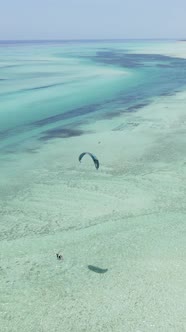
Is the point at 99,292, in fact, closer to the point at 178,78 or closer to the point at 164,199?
the point at 164,199

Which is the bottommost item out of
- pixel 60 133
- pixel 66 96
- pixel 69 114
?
pixel 66 96

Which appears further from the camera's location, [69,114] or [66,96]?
[66,96]

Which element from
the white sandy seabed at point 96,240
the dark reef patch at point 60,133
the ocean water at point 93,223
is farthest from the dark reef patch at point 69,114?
the white sandy seabed at point 96,240

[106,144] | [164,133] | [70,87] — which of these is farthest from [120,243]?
[70,87]

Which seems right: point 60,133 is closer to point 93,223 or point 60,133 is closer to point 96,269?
point 93,223

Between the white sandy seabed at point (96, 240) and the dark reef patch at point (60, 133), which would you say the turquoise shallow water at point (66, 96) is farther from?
the white sandy seabed at point (96, 240)

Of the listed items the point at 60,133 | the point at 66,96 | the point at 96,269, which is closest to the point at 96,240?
the point at 96,269

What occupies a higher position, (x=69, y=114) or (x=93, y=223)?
(x=93, y=223)
